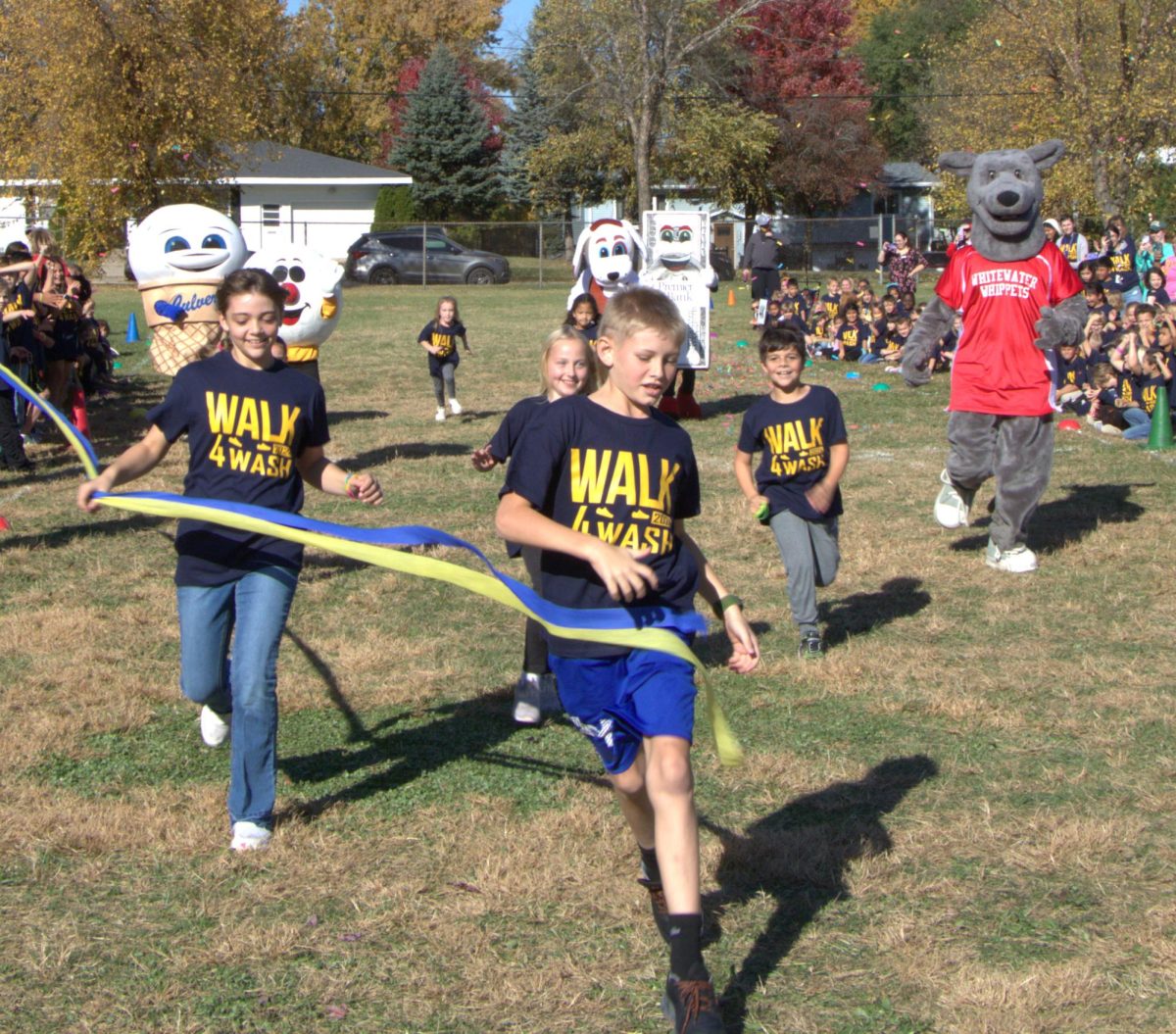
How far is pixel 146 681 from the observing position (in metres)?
6.79

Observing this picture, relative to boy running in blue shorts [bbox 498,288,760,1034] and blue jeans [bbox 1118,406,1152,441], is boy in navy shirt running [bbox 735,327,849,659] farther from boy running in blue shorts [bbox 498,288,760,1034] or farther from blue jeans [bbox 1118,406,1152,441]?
blue jeans [bbox 1118,406,1152,441]

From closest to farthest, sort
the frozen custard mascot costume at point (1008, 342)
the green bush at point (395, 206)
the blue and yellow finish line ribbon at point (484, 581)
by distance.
A: the blue and yellow finish line ribbon at point (484, 581)
the frozen custard mascot costume at point (1008, 342)
the green bush at point (395, 206)

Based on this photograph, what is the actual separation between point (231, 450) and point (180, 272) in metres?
7.85

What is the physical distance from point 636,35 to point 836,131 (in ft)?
34.3

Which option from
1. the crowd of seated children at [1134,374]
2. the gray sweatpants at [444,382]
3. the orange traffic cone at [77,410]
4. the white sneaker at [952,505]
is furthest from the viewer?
the gray sweatpants at [444,382]

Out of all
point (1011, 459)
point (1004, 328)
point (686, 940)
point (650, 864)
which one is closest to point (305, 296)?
point (1004, 328)

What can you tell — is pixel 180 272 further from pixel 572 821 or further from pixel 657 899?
pixel 657 899

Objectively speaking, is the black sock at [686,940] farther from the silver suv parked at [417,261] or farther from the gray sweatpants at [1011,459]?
the silver suv parked at [417,261]

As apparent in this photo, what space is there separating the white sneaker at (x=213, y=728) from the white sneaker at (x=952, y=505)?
5.26m

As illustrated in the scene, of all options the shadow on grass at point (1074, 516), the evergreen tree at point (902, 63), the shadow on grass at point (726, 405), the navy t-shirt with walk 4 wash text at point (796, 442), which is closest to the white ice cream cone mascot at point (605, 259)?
the shadow on grass at point (726, 405)

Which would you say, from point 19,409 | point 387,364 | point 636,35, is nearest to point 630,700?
point 19,409

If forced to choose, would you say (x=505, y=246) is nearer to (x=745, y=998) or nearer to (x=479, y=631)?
(x=479, y=631)

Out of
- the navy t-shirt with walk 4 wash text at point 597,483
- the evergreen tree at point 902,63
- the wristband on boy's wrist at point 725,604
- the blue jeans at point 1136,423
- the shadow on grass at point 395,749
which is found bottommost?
the shadow on grass at point 395,749

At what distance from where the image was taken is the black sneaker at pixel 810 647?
23.2ft
